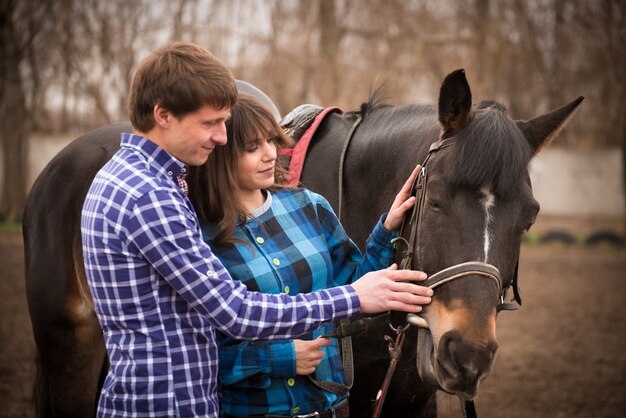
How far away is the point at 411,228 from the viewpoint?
2.12 meters

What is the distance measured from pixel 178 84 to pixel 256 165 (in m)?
0.46

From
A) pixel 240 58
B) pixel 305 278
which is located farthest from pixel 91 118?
pixel 305 278

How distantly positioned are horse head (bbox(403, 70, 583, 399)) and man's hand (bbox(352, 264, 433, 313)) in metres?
0.12

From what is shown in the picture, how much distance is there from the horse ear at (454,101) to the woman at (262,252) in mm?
254

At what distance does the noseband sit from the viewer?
185 centimetres

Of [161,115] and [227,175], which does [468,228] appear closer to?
[227,175]

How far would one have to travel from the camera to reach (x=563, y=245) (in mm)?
13000

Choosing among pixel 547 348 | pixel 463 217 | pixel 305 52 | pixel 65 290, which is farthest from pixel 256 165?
pixel 305 52

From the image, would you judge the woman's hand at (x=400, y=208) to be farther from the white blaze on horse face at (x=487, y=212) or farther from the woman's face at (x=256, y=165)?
the woman's face at (x=256, y=165)

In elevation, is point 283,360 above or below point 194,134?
below

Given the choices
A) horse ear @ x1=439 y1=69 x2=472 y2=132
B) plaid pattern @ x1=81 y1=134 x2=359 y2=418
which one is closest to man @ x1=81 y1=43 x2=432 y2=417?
plaid pattern @ x1=81 y1=134 x2=359 y2=418

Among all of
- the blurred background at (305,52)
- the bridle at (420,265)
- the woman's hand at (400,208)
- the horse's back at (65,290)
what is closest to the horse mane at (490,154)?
the bridle at (420,265)

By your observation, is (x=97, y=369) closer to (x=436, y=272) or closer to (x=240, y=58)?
(x=436, y=272)

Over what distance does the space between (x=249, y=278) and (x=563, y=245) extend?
40.7 ft
